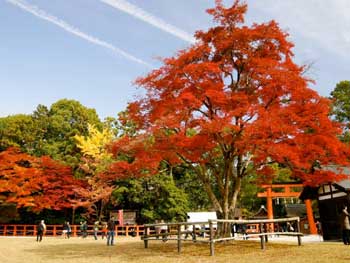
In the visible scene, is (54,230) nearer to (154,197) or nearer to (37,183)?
(37,183)

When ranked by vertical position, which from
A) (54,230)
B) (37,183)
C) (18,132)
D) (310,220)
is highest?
(18,132)

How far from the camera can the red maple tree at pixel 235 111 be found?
513 inches

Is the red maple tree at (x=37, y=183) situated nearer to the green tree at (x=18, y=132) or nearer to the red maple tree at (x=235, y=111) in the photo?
the green tree at (x=18, y=132)

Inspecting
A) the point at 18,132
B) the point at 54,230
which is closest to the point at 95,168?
the point at 54,230

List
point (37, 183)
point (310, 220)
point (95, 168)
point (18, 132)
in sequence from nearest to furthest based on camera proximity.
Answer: point (310, 220) → point (37, 183) → point (95, 168) → point (18, 132)

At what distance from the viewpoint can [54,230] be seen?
2986 cm

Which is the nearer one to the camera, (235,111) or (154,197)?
(235,111)

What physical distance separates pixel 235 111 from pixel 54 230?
2274cm

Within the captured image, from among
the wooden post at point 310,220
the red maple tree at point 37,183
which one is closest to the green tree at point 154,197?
the red maple tree at point 37,183

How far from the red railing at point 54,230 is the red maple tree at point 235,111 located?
563 inches

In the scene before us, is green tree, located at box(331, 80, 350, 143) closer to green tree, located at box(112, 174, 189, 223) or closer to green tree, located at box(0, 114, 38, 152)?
green tree, located at box(112, 174, 189, 223)

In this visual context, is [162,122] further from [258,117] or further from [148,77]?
[258,117]

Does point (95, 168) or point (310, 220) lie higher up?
point (95, 168)

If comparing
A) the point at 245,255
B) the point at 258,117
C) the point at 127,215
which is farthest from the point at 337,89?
the point at 245,255
